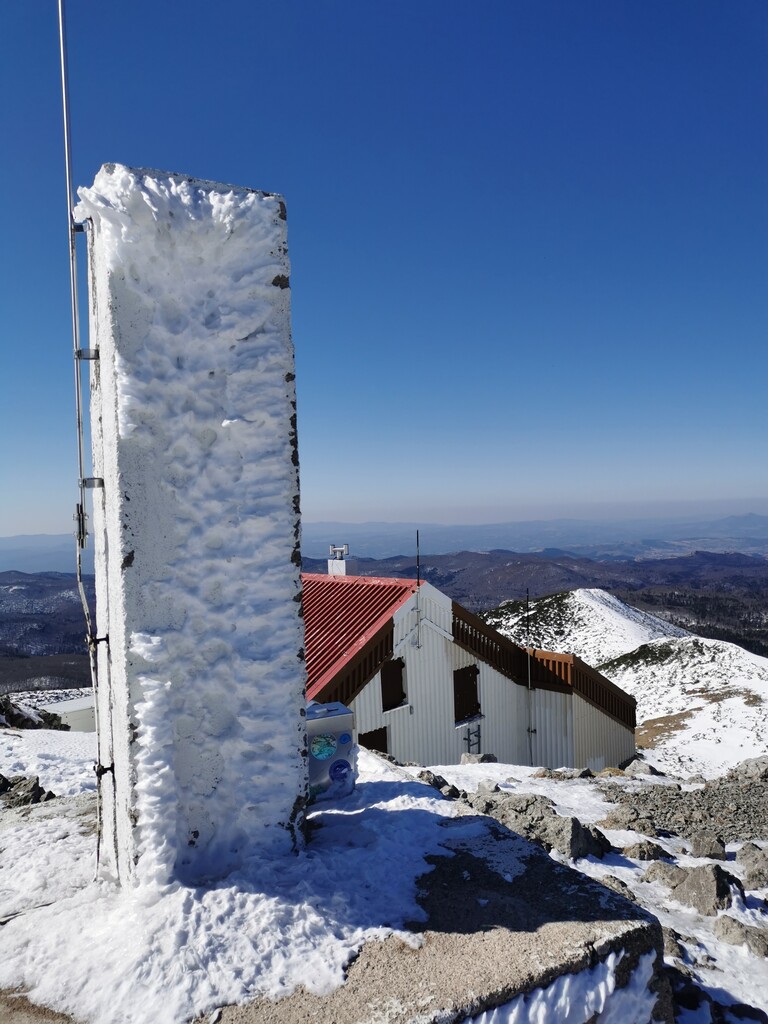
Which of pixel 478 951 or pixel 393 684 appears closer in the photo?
pixel 478 951

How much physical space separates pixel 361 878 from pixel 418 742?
9483mm

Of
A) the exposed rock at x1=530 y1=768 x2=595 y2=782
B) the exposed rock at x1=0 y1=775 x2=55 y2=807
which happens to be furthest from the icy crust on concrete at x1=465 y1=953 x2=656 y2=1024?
the exposed rock at x1=530 y1=768 x2=595 y2=782

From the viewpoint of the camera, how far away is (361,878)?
3594 mm

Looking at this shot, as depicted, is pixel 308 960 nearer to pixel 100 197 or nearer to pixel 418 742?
pixel 100 197

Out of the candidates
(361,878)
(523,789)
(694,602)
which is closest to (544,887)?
(361,878)

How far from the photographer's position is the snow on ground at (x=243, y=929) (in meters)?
2.74

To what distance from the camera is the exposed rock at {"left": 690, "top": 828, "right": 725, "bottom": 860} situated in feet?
20.5

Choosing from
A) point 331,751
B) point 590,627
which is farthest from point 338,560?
point 590,627

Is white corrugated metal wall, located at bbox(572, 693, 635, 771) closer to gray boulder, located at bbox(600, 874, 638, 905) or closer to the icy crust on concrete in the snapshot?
gray boulder, located at bbox(600, 874, 638, 905)

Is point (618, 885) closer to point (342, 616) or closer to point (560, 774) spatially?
point (560, 774)

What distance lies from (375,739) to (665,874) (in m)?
7.21

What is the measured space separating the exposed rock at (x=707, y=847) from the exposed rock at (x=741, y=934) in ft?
5.60

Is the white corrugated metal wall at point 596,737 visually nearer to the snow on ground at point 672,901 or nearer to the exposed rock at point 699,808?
the exposed rock at point 699,808

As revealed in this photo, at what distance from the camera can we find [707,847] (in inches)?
247
